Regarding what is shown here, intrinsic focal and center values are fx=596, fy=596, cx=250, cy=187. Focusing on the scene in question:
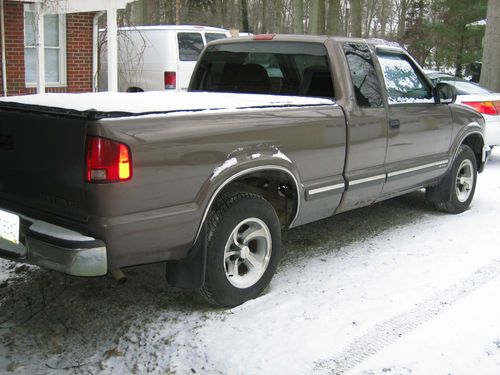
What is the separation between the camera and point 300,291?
14.3 feet

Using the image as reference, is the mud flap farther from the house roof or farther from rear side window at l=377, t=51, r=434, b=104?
the house roof

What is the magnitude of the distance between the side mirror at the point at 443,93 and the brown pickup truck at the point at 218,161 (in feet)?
0.89

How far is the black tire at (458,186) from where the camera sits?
655 centimetres

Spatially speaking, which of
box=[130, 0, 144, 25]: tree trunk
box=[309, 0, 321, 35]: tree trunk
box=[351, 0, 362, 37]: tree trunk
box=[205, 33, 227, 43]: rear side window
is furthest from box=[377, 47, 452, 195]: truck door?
box=[351, 0, 362, 37]: tree trunk

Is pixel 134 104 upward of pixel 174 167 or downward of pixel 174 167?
upward

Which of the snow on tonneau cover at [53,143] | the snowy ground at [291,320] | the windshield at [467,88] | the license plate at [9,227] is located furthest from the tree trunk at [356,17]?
the license plate at [9,227]

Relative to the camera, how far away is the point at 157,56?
13.2 m

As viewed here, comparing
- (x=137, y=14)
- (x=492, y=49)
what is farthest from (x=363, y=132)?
(x=137, y=14)

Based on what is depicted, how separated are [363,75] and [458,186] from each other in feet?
7.90

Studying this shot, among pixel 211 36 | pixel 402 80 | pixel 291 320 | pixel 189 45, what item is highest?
pixel 211 36

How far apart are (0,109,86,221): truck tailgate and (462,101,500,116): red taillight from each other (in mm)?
8147

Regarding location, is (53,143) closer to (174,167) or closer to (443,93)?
(174,167)

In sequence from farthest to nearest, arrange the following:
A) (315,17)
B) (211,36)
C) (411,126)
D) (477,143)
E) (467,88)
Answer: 1. (315,17)
2. (211,36)
3. (467,88)
4. (477,143)
5. (411,126)

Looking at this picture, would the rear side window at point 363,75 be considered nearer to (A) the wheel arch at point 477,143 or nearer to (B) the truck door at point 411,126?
(B) the truck door at point 411,126
